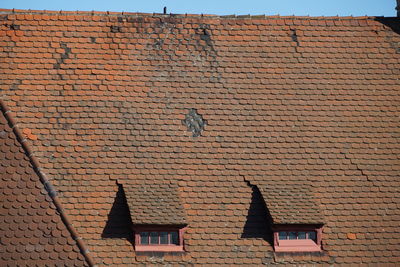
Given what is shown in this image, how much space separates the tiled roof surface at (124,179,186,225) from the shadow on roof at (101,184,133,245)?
0.21 metres

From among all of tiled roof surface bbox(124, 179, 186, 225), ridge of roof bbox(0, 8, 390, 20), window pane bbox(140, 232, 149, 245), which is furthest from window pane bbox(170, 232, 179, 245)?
ridge of roof bbox(0, 8, 390, 20)

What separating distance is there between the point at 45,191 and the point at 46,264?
1.33m

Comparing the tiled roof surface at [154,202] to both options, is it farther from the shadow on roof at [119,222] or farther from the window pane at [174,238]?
the window pane at [174,238]

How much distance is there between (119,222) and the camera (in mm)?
20531

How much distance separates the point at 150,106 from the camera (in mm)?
22031

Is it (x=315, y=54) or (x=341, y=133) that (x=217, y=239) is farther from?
(x=315, y=54)

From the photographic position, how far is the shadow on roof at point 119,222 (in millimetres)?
20391

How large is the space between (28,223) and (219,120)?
15.5 ft

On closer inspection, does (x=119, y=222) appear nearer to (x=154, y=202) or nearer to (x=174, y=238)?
(x=154, y=202)

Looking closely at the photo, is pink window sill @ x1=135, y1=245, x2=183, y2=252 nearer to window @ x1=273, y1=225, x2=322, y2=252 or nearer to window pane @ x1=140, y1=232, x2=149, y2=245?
window pane @ x1=140, y1=232, x2=149, y2=245

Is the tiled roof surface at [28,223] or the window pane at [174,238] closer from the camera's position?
the tiled roof surface at [28,223]

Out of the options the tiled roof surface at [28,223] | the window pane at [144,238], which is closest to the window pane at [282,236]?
the window pane at [144,238]

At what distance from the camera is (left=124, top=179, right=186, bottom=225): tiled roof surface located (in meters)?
20.2

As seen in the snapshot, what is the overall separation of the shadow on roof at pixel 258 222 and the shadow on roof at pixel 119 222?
2161 millimetres
